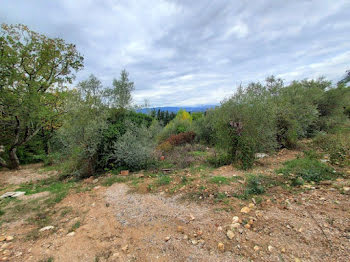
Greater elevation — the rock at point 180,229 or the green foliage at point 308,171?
the green foliage at point 308,171

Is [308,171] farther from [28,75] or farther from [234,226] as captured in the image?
[28,75]

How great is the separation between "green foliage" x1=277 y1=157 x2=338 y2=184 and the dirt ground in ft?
1.09

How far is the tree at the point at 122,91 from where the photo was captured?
10.8m

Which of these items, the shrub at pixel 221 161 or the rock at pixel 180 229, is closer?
the rock at pixel 180 229

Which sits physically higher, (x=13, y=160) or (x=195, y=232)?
(x=13, y=160)

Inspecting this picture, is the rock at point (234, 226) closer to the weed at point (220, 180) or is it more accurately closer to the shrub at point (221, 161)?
the weed at point (220, 180)

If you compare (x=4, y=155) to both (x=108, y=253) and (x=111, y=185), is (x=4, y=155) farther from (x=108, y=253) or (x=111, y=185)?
(x=108, y=253)

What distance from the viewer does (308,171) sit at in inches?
136

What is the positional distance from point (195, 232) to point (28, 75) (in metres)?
9.57

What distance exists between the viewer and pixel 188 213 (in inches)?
98.4

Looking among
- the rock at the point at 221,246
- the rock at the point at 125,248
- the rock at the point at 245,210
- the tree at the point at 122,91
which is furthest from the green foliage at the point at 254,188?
the tree at the point at 122,91

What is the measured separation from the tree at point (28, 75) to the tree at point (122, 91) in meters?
3.11

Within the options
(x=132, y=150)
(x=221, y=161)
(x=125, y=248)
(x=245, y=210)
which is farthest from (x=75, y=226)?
(x=221, y=161)

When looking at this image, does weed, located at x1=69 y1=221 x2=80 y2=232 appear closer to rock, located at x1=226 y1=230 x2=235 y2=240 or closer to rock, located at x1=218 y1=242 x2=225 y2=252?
rock, located at x1=218 y1=242 x2=225 y2=252
